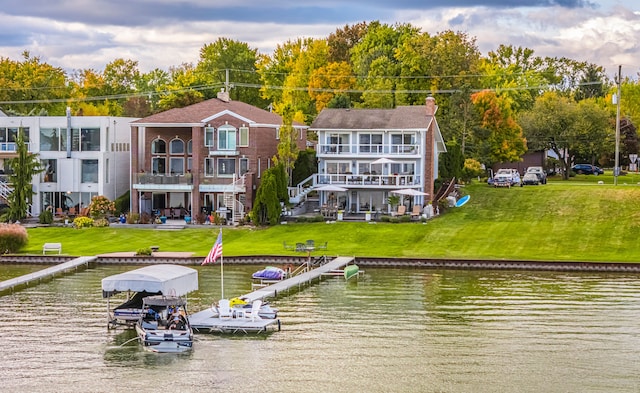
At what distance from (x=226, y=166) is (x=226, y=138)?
7.58 feet

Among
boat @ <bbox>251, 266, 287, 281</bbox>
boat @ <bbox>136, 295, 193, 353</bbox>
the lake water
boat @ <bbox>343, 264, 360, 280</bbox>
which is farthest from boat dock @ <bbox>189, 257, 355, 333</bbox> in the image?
boat @ <bbox>343, 264, 360, 280</bbox>

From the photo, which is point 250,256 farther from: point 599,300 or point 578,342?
point 578,342

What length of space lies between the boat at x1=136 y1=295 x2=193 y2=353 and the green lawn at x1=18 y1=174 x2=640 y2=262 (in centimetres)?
2310

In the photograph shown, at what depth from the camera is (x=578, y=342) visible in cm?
4528

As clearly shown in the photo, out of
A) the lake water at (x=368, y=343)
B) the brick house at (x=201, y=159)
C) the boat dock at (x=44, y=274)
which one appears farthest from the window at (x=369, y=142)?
the lake water at (x=368, y=343)

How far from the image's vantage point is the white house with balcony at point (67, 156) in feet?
302

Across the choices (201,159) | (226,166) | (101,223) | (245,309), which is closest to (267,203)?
(226,166)

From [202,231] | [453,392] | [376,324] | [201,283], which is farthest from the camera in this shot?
[202,231]

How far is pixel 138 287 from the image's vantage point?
1896 inches

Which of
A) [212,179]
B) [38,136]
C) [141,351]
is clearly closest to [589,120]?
[212,179]

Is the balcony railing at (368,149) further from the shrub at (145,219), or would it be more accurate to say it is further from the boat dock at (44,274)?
the boat dock at (44,274)

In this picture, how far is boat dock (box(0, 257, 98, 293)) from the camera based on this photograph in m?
59.7

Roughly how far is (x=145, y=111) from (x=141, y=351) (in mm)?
90562

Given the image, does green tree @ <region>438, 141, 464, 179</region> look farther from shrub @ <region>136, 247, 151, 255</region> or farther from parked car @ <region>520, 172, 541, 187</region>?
shrub @ <region>136, 247, 151, 255</region>
